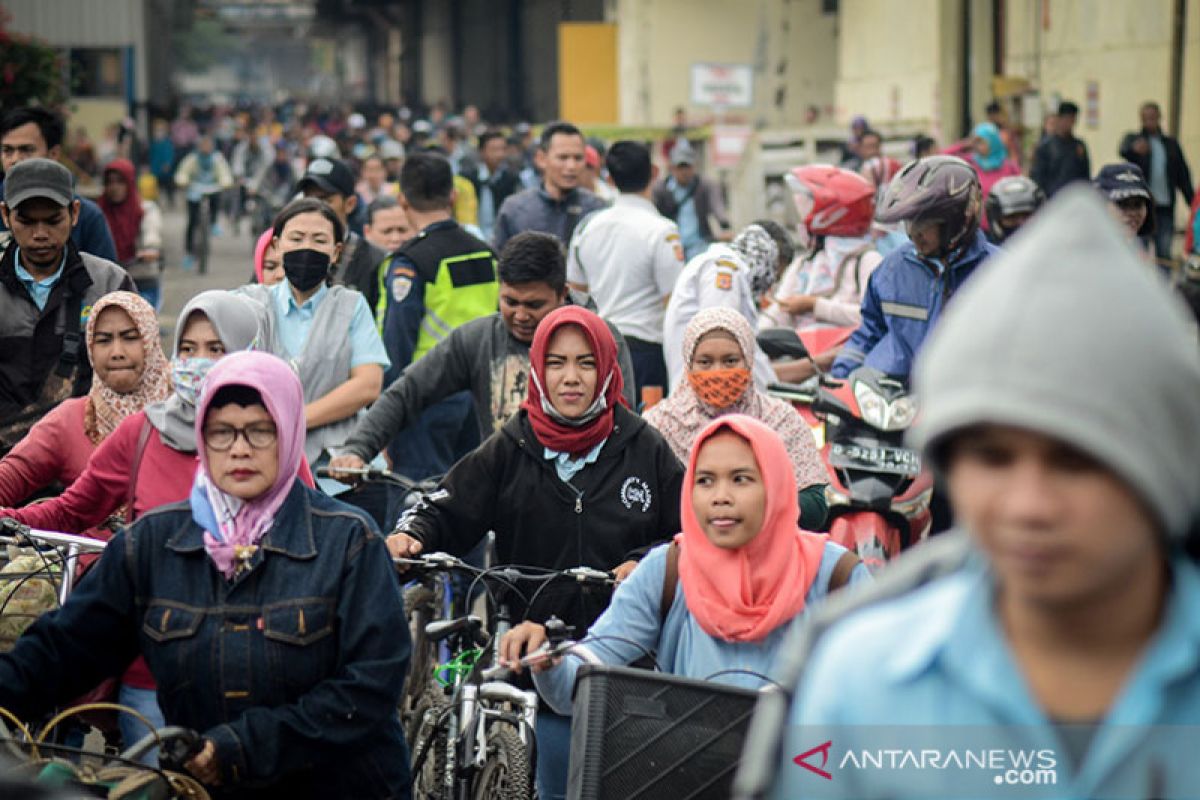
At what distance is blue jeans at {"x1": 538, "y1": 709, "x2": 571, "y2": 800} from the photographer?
5.43 metres

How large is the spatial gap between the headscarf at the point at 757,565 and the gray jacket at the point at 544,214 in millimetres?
6682

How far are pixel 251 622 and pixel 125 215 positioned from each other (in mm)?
10809

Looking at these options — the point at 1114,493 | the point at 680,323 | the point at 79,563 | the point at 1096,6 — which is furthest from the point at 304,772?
the point at 1096,6

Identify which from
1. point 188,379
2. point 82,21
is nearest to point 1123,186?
point 188,379

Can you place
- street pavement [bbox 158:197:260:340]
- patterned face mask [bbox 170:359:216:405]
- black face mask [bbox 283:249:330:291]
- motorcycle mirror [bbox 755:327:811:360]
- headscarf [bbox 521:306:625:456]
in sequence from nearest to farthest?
patterned face mask [bbox 170:359:216:405] < headscarf [bbox 521:306:625:456] < black face mask [bbox 283:249:330:291] < motorcycle mirror [bbox 755:327:811:360] < street pavement [bbox 158:197:260:340]

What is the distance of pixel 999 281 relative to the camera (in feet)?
6.74

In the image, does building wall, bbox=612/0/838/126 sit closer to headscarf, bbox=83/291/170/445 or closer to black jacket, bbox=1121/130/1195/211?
black jacket, bbox=1121/130/1195/211

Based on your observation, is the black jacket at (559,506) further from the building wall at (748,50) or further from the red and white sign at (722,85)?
the building wall at (748,50)

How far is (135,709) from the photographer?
5.03 metres

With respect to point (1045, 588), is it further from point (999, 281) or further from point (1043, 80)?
point (1043, 80)

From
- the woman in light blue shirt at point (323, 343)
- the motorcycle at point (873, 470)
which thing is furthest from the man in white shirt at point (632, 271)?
the motorcycle at point (873, 470)

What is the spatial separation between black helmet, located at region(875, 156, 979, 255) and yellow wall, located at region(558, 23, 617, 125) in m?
36.9

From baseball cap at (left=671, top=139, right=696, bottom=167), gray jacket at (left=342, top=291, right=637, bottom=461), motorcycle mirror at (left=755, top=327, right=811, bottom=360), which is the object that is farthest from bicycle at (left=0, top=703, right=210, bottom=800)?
baseball cap at (left=671, top=139, right=696, bottom=167)

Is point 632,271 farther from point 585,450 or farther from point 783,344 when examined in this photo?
point 585,450
